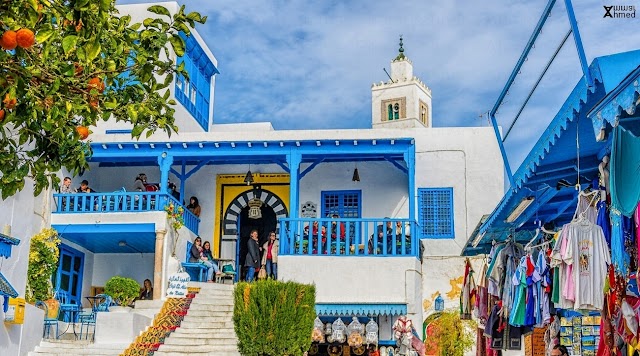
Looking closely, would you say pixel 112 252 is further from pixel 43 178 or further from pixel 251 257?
pixel 43 178

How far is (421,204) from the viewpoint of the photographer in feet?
67.1

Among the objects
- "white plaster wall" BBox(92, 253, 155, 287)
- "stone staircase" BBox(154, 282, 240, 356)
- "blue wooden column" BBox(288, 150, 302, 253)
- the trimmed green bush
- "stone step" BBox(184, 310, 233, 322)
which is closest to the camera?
the trimmed green bush

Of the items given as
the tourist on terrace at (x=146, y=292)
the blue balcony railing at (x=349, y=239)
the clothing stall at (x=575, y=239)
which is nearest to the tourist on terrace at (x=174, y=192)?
the tourist on terrace at (x=146, y=292)

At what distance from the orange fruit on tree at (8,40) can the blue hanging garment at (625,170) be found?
3971 mm

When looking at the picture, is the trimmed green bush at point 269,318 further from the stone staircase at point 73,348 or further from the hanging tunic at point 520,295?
the hanging tunic at point 520,295

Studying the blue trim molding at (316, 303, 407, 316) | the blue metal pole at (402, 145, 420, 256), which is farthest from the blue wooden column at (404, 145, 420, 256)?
the blue trim molding at (316, 303, 407, 316)

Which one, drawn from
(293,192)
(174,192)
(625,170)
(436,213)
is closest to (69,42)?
(625,170)

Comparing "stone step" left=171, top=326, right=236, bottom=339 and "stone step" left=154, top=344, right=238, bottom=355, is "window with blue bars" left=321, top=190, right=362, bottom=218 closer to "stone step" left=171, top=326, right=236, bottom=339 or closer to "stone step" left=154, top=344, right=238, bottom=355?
"stone step" left=171, top=326, right=236, bottom=339

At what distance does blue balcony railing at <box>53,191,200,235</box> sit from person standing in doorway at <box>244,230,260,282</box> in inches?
72.7

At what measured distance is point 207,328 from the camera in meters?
16.8

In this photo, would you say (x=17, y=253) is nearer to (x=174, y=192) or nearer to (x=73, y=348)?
(x=73, y=348)

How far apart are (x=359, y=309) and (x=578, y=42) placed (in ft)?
39.5

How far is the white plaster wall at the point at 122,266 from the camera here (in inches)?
858

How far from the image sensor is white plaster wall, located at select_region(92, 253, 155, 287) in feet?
71.5
